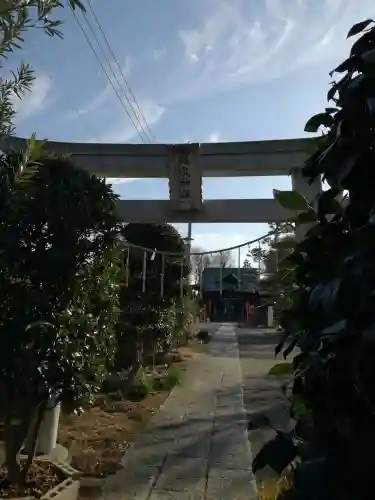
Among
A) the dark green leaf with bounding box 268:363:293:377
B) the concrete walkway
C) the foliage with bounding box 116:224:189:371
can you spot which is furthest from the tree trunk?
the foliage with bounding box 116:224:189:371

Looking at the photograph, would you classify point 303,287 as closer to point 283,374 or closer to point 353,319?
point 283,374

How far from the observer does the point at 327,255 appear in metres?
1.25

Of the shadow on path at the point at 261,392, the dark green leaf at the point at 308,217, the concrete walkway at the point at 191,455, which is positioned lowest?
the concrete walkway at the point at 191,455

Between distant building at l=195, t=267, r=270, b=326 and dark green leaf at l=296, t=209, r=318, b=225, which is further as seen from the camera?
distant building at l=195, t=267, r=270, b=326

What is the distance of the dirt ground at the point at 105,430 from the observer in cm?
401

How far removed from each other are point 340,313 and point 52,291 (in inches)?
77.9

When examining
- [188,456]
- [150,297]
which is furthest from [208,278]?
[188,456]

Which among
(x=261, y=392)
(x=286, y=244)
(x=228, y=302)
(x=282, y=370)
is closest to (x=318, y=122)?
(x=286, y=244)

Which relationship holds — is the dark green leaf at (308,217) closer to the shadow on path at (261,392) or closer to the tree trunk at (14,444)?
the shadow on path at (261,392)

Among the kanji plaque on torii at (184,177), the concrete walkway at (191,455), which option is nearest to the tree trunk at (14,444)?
the concrete walkway at (191,455)

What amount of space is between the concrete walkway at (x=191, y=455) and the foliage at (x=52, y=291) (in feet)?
3.11

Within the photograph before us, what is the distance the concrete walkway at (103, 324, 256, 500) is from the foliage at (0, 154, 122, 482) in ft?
3.11

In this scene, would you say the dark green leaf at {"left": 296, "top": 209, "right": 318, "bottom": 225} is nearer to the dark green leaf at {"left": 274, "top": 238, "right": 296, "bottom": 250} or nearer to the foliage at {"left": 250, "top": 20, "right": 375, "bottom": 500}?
the foliage at {"left": 250, "top": 20, "right": 375, "bottom": 500}

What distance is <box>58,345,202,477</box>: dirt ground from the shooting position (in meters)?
4.01
